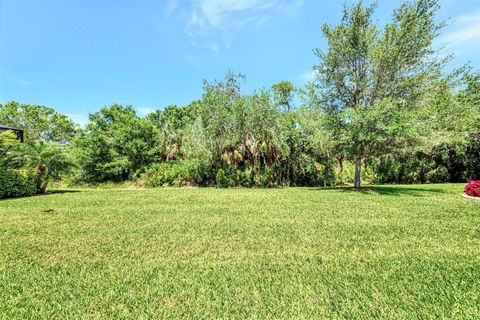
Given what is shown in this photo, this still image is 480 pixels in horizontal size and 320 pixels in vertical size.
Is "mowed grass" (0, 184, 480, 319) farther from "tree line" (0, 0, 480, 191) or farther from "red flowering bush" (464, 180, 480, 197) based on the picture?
"tree line" (0, 0, 480, 191)

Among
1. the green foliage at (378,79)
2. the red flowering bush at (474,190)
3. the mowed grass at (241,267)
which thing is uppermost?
the green foliage at (378,79)

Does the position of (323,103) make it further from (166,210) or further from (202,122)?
(166,210)

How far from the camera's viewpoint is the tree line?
10.2 metres

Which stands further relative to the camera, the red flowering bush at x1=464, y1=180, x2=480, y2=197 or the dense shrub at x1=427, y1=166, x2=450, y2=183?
the dense shrub at x1=427, y1=166, x2=450, y2=183

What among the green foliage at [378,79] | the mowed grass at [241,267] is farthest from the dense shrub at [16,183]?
the green foliage at [378,79]

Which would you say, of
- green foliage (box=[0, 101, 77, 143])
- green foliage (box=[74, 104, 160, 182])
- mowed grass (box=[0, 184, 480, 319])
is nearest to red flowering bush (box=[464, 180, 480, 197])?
mowed grass (box=[0, 184, 480, 319])

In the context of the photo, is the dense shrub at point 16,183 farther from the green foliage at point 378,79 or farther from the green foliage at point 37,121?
the green foliage at point 37,121

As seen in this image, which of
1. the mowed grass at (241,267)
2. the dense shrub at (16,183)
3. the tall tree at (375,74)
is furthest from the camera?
the tall tree at (375,74)

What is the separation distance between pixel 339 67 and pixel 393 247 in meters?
10.5

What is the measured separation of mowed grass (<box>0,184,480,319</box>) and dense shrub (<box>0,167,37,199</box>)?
578 centimetres

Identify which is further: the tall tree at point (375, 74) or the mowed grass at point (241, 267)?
the tall tree at point (375, 74)

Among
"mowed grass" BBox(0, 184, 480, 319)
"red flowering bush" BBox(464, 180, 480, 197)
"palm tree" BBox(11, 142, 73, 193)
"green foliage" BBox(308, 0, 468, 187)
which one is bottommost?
"mowed grass" BBox(0, 184, 480, 319)

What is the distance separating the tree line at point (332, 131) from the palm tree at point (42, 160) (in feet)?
0.15

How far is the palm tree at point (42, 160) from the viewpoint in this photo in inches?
392
